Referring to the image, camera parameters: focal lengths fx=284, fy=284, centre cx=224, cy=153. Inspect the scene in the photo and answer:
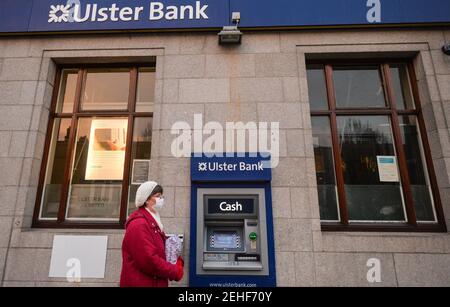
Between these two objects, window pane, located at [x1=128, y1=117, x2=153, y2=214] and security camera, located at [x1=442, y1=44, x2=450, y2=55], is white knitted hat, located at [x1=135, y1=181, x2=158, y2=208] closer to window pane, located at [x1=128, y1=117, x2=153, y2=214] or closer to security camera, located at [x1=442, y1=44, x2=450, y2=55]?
window pane, located at [x1=128, y1=117, x2=153, y2=214]

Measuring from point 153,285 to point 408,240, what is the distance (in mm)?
3363

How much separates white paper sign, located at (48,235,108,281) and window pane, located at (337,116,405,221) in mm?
3573

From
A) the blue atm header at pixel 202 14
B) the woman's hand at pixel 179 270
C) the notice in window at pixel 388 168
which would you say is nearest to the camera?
the woman's hand at pixel 179 270

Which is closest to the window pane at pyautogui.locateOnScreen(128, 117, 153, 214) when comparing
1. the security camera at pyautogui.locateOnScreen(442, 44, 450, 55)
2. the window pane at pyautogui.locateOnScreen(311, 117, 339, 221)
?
the window pane at pyautogui.locateOnScreen(311, 117, 339, 221)

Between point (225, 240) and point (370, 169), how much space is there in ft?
8.09

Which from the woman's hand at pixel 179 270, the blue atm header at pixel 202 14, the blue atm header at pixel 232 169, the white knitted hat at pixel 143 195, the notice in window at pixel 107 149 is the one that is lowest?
the woman's hand at pixel 179 270

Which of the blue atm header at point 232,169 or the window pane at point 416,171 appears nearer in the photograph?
the blue atm header at point 232,169

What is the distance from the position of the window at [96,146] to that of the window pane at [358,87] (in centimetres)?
310

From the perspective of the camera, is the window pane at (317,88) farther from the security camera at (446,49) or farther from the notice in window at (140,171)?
the notice in window at (140,171)

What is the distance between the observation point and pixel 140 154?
4.47 metres

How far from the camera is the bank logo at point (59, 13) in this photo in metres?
4.70

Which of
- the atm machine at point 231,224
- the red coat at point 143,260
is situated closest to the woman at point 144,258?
the red coat at point 143,260

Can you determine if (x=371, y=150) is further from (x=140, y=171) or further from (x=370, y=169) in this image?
(x=140, y=171)

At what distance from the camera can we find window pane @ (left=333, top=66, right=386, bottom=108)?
181 inches
